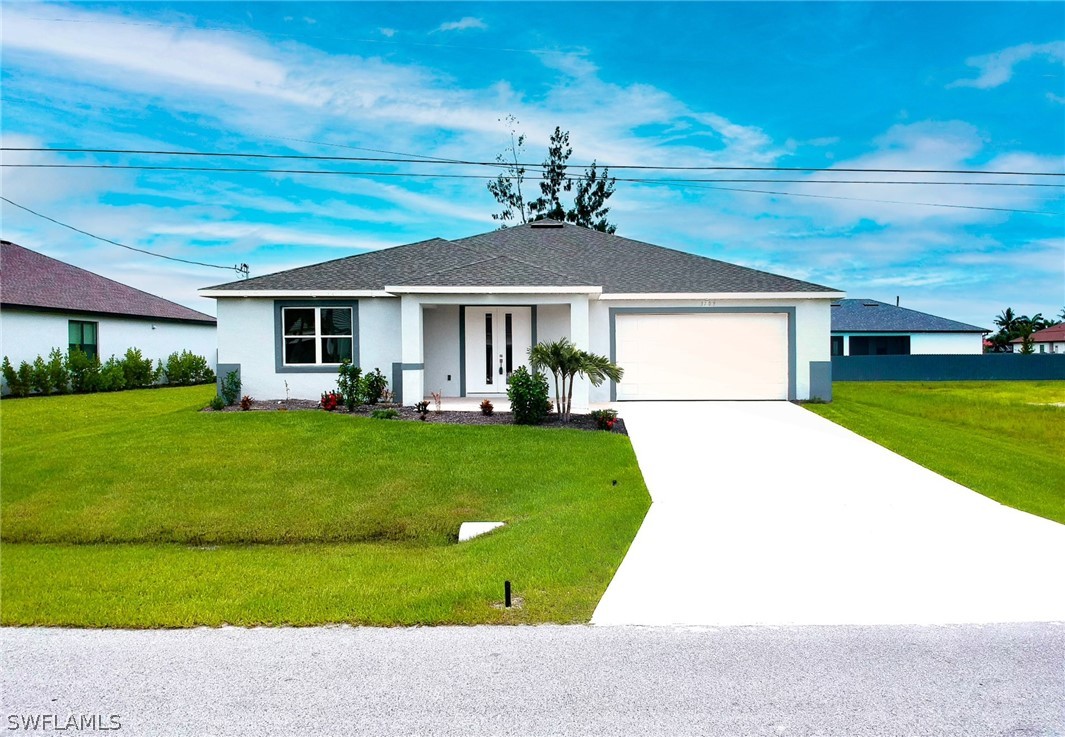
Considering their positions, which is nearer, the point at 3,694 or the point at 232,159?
the point at 3,694

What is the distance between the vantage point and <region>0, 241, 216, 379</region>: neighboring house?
21825mm

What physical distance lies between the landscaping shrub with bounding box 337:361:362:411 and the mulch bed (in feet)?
0.65

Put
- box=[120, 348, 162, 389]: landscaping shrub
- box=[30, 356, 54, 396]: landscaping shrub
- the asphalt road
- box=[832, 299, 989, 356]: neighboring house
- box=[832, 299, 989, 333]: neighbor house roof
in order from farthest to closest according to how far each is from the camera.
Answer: box=[832, 299, 989, 333]: neighbor house roof < box=[832, 299, 989, 356]: neighboring house < box=[120, 348, 162, 389]: landscaping shrub < box=[30, 356, 54, 396]: landscaping shrub < the asphalt road

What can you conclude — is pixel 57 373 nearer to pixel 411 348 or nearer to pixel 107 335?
pixel 107 335

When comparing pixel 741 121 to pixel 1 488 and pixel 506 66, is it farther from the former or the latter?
pixel 1 488

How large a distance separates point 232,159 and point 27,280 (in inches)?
469

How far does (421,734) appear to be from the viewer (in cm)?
346

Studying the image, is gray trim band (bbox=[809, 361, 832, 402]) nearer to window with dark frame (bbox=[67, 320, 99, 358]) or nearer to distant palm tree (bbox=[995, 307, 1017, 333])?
window with dark frame (bbox=[67, 320, 99, 358])

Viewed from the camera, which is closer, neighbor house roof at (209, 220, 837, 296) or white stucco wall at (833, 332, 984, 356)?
neighbor house roof at (209, 220, 837, 296)

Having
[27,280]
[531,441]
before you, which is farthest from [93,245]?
[531,441]

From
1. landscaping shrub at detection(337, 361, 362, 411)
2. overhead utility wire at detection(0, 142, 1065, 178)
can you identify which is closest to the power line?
overhead utility wire at detection(0, 142, 1065, 178)

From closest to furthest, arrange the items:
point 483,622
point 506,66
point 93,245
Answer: point 483,622 → point 506,66 → point 93,245

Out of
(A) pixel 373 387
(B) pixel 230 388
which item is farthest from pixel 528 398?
(B) pixel 230 388

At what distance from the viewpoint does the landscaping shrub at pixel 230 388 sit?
53.9ft
